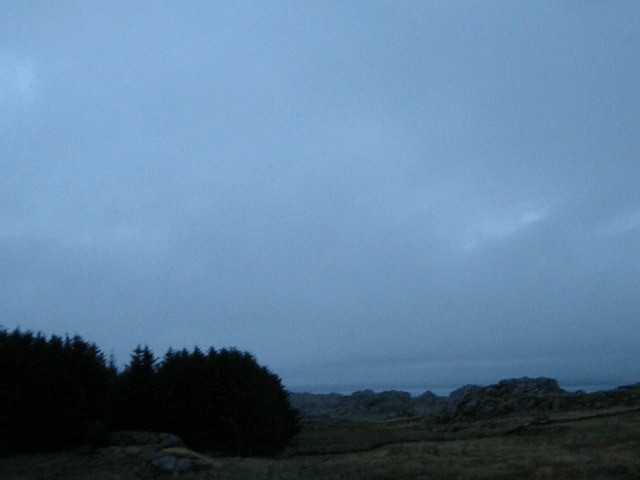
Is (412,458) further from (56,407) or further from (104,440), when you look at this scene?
(56,407)

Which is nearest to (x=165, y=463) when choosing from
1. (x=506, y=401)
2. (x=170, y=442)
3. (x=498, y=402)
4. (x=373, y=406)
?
(x=170, y=442)

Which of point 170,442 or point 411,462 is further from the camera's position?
point 170,442

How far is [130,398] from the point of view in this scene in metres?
30.8

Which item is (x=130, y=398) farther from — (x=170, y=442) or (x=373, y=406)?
(x=373, y=406)

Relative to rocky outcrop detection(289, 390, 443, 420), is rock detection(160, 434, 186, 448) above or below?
below

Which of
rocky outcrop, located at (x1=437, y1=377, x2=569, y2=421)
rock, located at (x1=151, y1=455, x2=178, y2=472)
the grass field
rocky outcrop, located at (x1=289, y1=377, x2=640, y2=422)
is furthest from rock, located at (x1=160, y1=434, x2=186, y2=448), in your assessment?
rocky outcrop, located at (x1=437, y1=377, x2=569, y2=421)

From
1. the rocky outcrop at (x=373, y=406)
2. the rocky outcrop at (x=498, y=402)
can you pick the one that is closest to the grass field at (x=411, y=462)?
the rocky outcrop at (x=498, y=402)

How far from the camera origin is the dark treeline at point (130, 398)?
1049 inches

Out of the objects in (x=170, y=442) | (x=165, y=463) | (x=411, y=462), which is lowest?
Result: (x=411, y=462)

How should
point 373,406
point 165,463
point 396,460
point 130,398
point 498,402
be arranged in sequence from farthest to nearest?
point 373,406 → point 498,402 → point 130,398 → point 396,460 → point 165,463

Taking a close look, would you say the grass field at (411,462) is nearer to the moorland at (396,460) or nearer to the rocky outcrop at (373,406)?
the moorland at (396,460)

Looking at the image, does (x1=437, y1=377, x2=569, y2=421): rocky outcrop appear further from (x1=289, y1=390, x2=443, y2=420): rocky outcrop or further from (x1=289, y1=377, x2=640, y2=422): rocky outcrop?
(x1=289, y1=390, x2=443, y2=420): rocky outcrop

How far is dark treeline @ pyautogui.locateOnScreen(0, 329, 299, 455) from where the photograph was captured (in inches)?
1049

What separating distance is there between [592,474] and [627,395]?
34.7 meters
